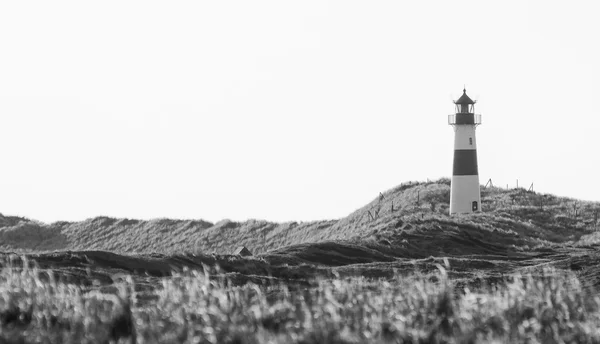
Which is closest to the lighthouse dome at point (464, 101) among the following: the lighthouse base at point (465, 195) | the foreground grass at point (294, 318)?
the lighthouse base at point (465, 195)

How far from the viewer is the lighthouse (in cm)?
5141

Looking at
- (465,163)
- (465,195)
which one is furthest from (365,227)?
(465,163)

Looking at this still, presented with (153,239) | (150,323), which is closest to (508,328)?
(150,323)

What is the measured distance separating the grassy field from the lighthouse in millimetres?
1486

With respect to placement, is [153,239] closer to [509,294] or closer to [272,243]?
[272,243]

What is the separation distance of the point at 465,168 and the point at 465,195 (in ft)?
3.89

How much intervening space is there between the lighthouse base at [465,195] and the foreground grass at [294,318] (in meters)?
33.4

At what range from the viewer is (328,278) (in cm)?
2791

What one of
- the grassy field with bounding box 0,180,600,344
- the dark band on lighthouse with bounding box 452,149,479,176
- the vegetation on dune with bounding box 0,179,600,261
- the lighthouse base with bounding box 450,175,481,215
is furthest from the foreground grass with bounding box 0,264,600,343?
the dark band on lighthouse with bounding box 452,149,479,176

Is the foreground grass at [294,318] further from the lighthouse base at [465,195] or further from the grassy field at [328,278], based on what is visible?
the lighthouse base at [465,195]

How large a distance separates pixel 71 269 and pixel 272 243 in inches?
1037

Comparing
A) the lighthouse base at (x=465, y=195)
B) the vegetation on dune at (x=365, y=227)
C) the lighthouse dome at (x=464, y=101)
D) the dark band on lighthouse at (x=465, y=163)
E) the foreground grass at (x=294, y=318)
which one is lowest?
the foreground grass at (x=294, y=318)

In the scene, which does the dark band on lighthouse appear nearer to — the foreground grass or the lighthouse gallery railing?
the lighthouse gallery railing

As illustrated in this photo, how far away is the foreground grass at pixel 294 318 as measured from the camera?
1552 centimetres
